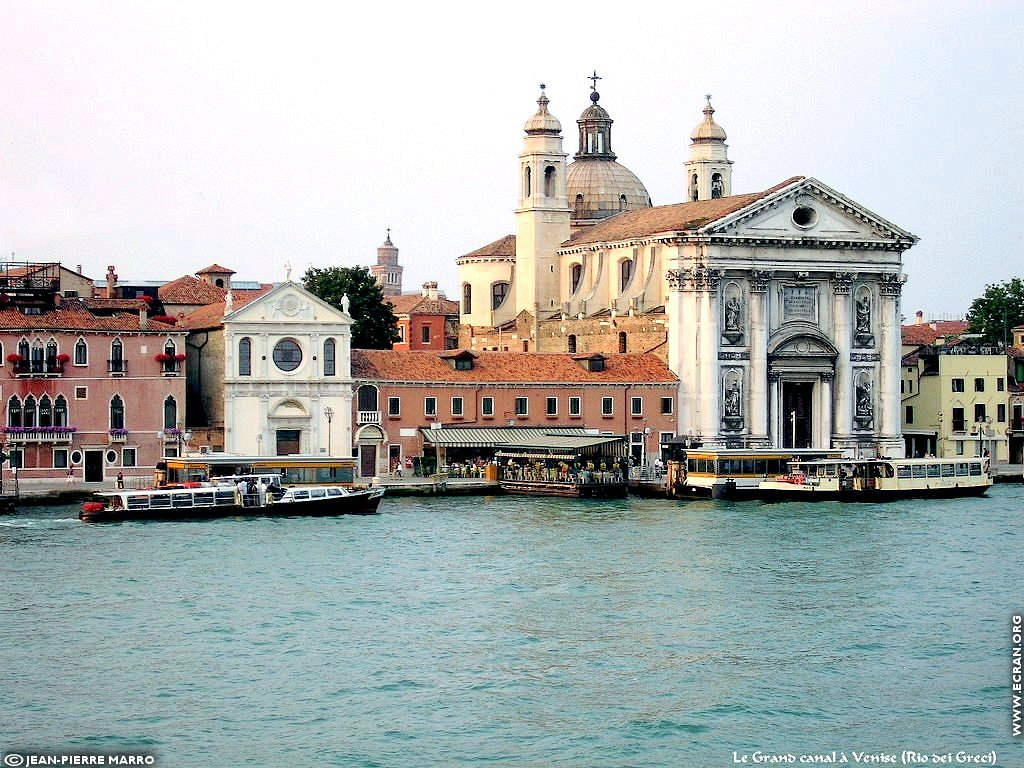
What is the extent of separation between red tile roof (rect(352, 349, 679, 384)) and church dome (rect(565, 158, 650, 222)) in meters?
16.5

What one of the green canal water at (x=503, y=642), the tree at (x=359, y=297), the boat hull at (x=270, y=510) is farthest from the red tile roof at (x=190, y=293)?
the green canal water at (x=503, y=642)

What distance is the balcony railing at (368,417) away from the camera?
6172cm

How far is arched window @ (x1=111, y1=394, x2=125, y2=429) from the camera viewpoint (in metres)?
58.5

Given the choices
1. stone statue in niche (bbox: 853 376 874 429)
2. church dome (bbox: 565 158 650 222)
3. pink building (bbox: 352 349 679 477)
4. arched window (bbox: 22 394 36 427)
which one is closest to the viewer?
arched window (bbox: 22 394 36 427)

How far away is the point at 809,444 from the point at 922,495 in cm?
898

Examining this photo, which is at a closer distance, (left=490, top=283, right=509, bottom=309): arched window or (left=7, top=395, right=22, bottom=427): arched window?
(left=7, top=395, right=22, bottom=427): arched window

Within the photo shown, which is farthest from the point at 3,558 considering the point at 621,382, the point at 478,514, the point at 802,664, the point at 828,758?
the point at 621,382

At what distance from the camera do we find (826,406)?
67812mm

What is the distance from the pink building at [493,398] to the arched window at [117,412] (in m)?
6.48

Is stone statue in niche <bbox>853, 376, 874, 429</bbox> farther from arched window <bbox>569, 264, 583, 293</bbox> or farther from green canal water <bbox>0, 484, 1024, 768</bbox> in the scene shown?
green canal water <bbox>0, 484, 1024, 768</bbox>

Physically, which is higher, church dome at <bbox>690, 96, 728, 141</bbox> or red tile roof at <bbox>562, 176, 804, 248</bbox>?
church dome at <bbox>690, 96, 728, 141</bbox>

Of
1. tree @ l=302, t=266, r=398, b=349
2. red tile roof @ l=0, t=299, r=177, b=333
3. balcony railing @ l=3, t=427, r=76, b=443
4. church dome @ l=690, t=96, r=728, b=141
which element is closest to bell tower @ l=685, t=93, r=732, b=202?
church dome @ l=690, t=96, r=728, b=141

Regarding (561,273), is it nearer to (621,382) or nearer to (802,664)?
(621,382)

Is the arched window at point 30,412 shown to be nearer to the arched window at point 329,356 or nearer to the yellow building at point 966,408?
the arched window at point 329,356
